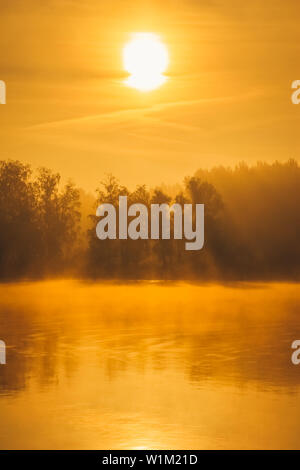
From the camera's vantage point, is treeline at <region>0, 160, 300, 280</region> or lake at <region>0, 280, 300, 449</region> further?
treeline at <region>0, 160, 300, 280</region>

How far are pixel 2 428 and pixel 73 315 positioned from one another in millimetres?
14419

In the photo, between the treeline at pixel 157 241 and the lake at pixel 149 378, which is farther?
the treeline at pixel 157 241

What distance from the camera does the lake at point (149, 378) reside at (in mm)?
11414

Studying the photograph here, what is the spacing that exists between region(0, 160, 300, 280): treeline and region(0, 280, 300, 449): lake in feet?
33.1

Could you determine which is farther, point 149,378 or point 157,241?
point 157,241

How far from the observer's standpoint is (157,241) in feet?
126

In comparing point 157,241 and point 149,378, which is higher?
point 157,241

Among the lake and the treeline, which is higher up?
the treeline

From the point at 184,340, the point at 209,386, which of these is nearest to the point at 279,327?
the point at 184,340

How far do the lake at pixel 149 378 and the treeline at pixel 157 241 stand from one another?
10096 millimetres

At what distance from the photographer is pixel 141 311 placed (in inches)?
1084

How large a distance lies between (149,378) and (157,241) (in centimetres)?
2353

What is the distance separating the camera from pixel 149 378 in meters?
15.1

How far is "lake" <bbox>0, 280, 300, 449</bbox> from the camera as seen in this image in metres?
11.4
